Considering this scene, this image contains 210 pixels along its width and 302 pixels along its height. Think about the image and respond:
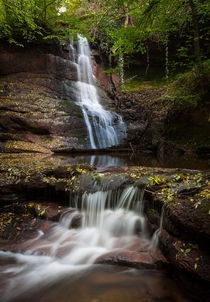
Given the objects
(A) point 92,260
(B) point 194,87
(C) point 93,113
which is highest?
(B) point 194,87

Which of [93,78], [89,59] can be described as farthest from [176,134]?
[89,59]

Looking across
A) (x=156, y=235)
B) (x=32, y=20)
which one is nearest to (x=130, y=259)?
(x=156, y=235)

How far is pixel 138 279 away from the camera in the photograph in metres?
2.28

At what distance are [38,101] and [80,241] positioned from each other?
9.42 m

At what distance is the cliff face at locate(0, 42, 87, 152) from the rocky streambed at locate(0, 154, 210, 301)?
462 centimetres

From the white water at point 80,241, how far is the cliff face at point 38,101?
5747 mm

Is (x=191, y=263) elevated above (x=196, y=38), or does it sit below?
below

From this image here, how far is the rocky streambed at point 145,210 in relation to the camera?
2084 millimetres

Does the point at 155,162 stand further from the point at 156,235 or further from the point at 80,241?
the point at 80,241

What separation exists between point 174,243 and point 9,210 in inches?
136

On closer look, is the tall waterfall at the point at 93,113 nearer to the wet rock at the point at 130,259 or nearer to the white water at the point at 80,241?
the white water at the point at 80,241

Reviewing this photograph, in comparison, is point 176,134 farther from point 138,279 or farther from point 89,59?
point 89,59

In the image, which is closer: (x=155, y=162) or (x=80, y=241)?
(x=80, y=241)

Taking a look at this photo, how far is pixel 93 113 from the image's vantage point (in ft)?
38.8
